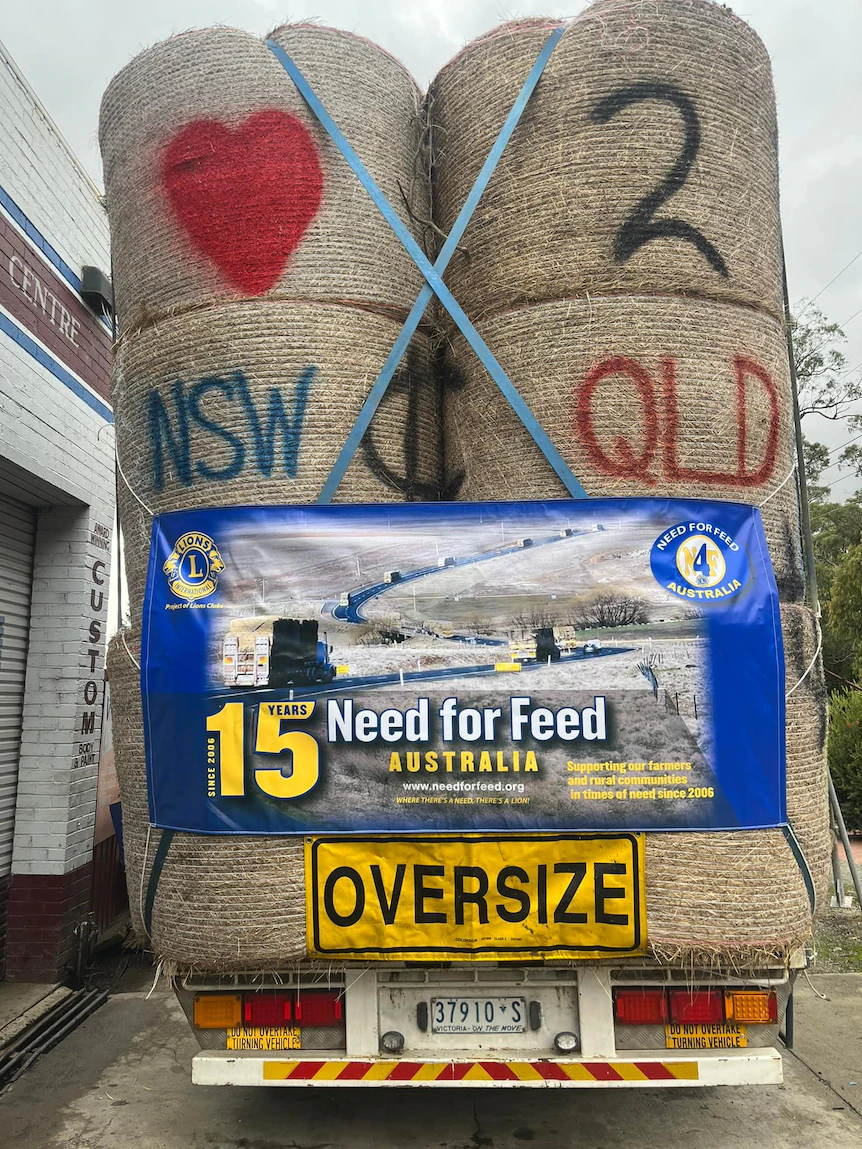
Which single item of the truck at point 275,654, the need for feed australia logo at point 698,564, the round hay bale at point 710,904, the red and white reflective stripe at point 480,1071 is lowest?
the red and white reflective stripe at point 480,1071

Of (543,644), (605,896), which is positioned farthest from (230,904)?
(543,644)

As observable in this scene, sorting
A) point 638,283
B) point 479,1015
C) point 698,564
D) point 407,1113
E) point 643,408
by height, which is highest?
point 638,283

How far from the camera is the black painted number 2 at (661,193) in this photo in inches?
138

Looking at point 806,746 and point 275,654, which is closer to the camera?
point 275,654

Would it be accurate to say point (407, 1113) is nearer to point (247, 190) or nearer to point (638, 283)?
point (638, 283)

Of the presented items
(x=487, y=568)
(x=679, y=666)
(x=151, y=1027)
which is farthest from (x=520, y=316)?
(x=151, y=1027)

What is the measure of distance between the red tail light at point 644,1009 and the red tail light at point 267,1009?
1141mm

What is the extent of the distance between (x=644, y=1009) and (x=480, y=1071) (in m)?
0.59

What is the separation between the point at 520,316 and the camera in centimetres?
354

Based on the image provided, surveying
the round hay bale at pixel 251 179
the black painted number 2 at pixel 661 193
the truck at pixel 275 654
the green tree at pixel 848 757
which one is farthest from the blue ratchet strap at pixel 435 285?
the green tree at pixel 848 757

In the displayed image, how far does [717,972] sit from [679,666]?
3.41 feet

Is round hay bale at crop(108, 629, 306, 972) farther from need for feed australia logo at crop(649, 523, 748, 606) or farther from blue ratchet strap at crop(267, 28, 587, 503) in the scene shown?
need for feed australia logo at crop(649, 523, 748, 606)

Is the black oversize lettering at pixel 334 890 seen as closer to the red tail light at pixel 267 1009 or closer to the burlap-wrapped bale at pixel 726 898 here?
the red tail light at pixel 267 1009

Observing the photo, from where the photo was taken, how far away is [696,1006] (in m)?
3.00
